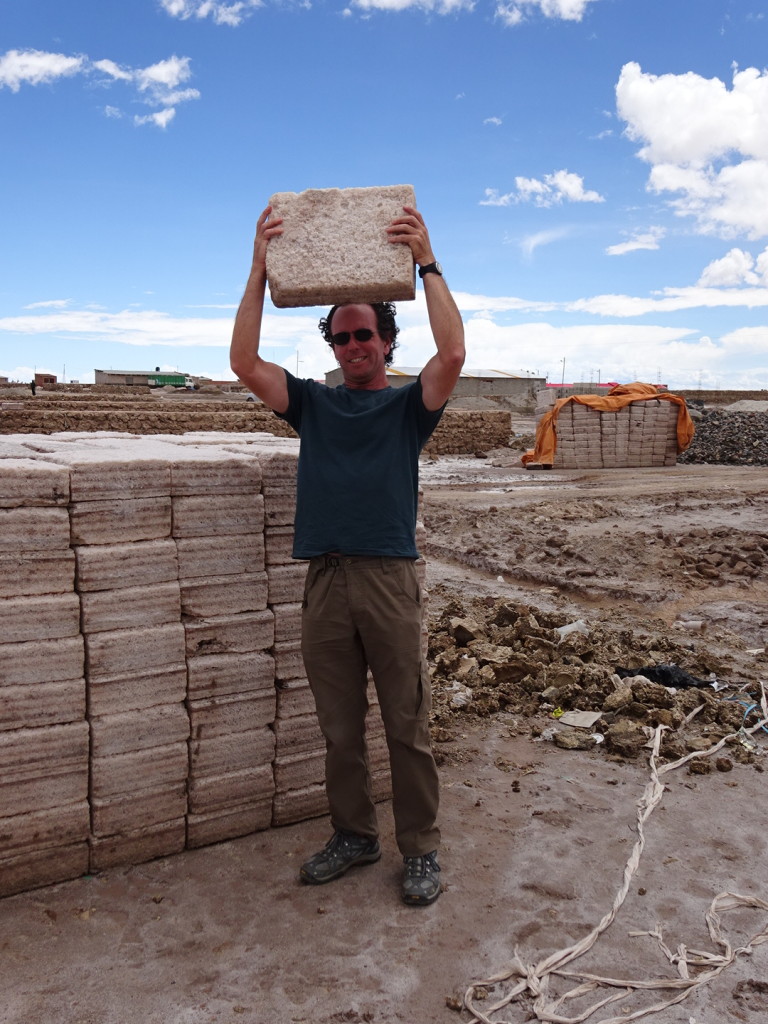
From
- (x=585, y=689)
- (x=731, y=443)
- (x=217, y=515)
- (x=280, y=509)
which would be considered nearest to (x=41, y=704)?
(x=217, y=515)

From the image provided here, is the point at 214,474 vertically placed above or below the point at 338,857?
above

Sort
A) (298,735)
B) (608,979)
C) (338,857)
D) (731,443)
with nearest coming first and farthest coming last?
1. (608,979)
2. (338,857)
3. (298,735)
4. (731,443)

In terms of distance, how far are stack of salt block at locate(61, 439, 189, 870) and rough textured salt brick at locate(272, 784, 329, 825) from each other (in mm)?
457

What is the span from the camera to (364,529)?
314 cm

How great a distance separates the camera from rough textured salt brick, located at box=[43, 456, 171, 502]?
3121 mm

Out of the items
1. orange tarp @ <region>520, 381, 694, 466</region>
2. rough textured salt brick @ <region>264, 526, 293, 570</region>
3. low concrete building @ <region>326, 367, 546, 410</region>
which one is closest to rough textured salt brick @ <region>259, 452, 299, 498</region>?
rough textured salt brick @ <region>264, 526, 293, 570</region>

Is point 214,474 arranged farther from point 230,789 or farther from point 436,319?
point 230,789

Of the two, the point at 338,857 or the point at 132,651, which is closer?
the point at 132,651

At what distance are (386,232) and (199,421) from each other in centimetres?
2141

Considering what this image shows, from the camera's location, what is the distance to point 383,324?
340 cm

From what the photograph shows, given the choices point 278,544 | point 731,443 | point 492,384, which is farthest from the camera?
point 492,384

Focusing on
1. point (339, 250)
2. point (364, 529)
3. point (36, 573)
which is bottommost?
point (36, 573)

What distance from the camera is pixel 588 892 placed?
3.30m

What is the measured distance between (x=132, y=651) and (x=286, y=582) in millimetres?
714
